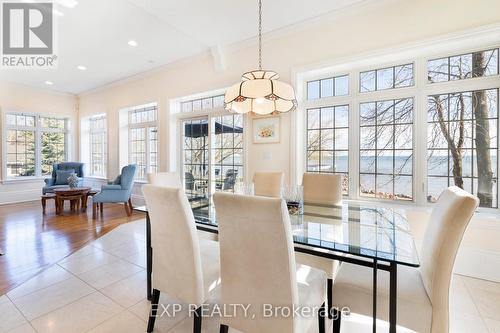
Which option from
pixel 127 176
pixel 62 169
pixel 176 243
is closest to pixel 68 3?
pixel 127 176

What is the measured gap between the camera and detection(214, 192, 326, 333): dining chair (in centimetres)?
106

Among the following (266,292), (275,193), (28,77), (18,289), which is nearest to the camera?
(266,292)

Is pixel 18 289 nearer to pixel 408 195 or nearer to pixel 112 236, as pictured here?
pixel 112 236

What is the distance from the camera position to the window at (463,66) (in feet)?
8.22

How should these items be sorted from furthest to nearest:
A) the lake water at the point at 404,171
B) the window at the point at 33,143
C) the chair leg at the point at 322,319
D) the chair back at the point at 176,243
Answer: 1. the window at the point at 33,143
2. the lake water at the point at 404,171
3. the chair leg at the point at 322,319
4. the chair back at the point at 176,243

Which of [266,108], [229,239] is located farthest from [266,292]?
[266,108]

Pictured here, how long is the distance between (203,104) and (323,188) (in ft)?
10.3

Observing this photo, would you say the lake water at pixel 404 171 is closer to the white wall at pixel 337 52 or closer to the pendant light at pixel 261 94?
the white wall at pixel 337 52

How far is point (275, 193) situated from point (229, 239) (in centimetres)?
166

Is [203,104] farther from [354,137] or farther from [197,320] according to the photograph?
[197,320]

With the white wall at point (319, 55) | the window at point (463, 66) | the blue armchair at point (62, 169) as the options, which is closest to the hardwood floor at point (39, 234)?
the blue armchair at point (62, 169)

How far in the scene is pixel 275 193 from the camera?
2803 mm

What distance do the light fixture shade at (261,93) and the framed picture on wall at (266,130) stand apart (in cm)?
133

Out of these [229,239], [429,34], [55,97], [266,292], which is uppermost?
[55,97]
